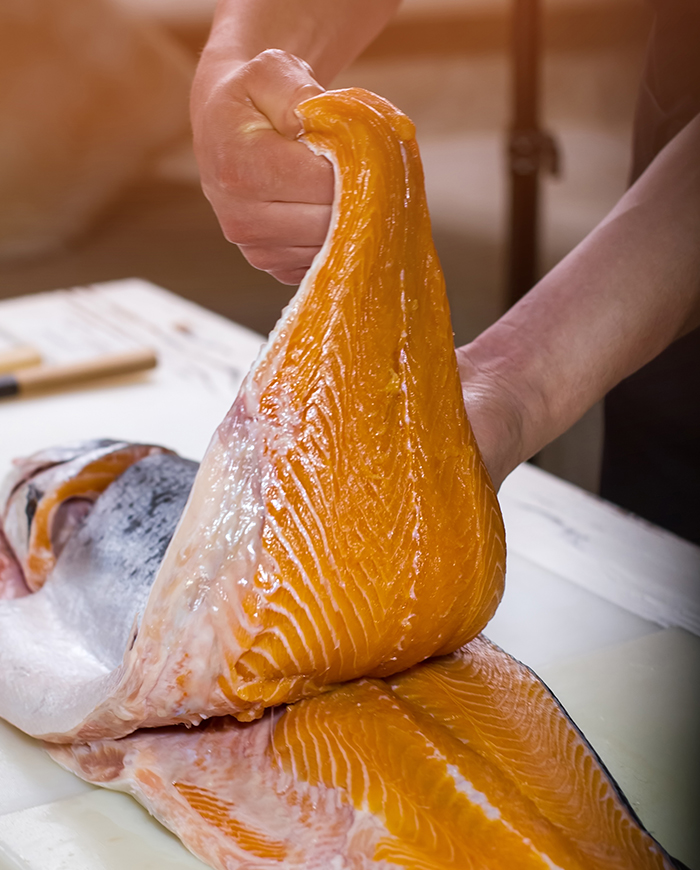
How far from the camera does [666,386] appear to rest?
3.46 ft

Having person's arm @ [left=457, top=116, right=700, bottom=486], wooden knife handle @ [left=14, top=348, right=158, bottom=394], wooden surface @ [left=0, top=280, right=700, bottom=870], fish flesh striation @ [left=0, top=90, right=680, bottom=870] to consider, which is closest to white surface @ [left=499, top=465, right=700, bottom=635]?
wooden surface @ [left=0, top=280, right=700, bottom=870]

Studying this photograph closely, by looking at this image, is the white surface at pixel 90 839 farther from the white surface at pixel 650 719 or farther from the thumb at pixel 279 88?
the thumb at pixel 279 88

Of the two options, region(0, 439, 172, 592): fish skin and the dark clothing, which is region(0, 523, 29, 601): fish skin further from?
the dark clothing

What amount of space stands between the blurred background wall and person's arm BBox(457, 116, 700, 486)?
6 cm

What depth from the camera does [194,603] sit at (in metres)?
0.78

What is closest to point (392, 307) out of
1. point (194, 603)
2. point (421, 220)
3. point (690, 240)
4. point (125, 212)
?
point (421, 220)

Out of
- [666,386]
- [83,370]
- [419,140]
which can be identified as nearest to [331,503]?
[419,140]

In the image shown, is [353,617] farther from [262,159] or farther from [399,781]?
[262,159]

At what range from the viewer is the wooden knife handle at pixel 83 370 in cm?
182

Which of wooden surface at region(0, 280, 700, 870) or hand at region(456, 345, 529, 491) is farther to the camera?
hand at region(456, 345, 529, 491)

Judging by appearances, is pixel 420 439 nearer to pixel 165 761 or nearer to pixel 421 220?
pixel 421 220

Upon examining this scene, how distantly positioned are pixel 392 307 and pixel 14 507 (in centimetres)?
63

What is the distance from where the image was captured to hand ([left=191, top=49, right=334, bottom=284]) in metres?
0.73

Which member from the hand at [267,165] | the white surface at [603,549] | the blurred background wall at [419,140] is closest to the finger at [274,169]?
the hand at [267,165]
